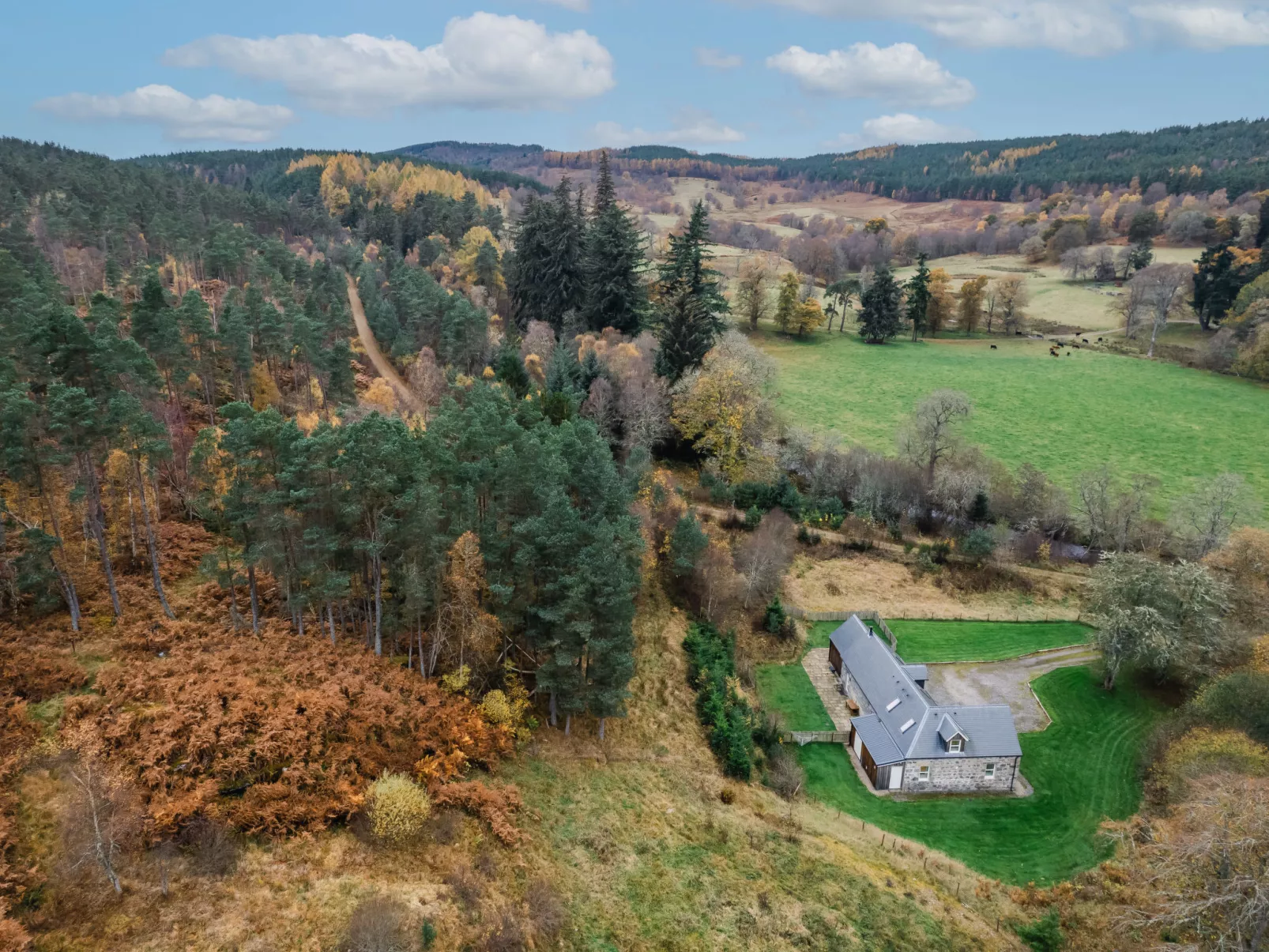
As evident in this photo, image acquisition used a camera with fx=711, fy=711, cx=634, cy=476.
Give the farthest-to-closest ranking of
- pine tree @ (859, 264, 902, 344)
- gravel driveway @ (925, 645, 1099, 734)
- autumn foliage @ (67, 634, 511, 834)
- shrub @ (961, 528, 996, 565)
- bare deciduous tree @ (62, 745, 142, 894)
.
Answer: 1. pine tree @ (859, 264, 902, 344)
2. shrub @ (961, 528, 996, 565)
3. gravel driveway @ (925, 645, 1099, 734)
4. autumn foliage @ (67, 634, 511, 834)
5. bare deciduous tree @ (62, 745, 142, 894)

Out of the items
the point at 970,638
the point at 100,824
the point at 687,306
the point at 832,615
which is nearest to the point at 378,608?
the point at 100,824

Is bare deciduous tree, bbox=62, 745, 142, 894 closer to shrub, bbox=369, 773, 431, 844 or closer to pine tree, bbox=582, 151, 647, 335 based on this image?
shrub, bbox=369, 773, 431, 844

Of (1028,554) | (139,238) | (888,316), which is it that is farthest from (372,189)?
(1028,554)

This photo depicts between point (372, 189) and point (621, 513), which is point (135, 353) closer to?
point (621, 513)

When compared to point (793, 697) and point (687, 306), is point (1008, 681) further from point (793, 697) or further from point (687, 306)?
point (687, 306)

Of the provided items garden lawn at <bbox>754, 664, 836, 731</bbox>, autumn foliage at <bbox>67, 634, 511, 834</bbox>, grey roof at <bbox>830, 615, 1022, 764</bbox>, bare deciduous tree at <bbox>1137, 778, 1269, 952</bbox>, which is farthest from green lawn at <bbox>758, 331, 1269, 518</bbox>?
autumn foliage at <bbox>67, 634, 511, 834</bbox>

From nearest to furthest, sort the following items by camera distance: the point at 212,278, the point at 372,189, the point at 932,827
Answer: the point at 932,827 < the point at 212,278 < the point at 372,189
